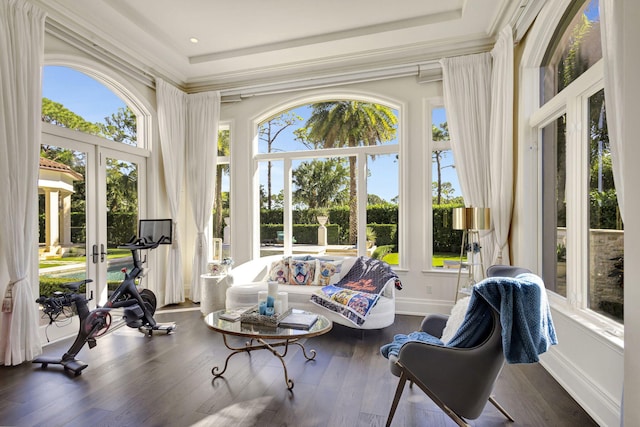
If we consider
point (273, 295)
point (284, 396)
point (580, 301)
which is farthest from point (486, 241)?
point (284, 396)

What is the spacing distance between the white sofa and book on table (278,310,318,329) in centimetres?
82

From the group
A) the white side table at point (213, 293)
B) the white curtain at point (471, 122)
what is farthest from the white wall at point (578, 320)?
the white side table at point (213, 293)

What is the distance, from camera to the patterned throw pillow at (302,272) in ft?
14.5

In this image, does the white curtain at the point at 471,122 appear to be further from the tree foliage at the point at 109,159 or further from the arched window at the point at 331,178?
the tree foliage at the point at 109,159

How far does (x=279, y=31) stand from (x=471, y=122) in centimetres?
255

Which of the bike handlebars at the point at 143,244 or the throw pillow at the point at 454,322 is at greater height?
the bike handlebars at the point at 143,244

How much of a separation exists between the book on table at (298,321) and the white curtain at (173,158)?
9.24ft

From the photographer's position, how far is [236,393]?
2494 mm

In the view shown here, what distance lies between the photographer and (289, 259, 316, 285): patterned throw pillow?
4418mm

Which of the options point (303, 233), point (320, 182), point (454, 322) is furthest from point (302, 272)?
point (454, 322)

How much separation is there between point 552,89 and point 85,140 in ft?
16.2

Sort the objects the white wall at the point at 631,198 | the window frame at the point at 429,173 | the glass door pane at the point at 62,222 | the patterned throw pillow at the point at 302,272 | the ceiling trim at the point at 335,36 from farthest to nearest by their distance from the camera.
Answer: the window frame at the point at 429,173
the patterned throw pillow at the point at 302,272
the ceiling trim at the point at 335,36
the glass door pane at the point at 62,222
the white wall at the point at 631,198

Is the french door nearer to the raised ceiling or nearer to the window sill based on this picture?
the raised ceiling

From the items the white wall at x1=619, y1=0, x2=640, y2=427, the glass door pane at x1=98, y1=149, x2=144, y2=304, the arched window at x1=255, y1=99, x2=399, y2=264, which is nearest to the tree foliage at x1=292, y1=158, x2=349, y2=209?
the arched window at x1=255, y1=99, x2=399, y2=264
